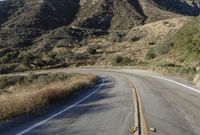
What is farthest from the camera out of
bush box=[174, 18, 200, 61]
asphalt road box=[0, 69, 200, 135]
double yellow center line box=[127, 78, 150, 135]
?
bush box=[174, 18, 200, 61]

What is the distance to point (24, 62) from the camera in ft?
240

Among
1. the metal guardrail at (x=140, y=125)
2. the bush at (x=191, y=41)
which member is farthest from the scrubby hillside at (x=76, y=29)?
the metal guardrail at (x=140, y=125)

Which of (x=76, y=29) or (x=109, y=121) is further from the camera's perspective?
(x=76, y=29)

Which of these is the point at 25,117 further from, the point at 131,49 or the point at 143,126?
the point at 131,49

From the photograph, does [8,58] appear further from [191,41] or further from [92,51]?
[191,41]

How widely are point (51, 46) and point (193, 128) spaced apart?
87944 mm

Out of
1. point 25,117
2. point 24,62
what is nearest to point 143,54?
point 24,62

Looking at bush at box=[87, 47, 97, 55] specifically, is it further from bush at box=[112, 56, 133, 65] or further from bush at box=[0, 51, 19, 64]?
bush at box=[0, 51, 19, 64]

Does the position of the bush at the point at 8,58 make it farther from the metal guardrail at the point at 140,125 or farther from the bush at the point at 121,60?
the metal guardrail at the point at 140,125

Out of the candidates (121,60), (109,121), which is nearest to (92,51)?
(121,60)

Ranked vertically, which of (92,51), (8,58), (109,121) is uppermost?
(92,51)

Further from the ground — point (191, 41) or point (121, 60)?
point (191, 41)

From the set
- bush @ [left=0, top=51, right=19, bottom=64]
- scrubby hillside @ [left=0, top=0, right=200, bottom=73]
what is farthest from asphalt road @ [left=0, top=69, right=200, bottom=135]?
bush @ [left=0, top=51, right=19, bottom=64]

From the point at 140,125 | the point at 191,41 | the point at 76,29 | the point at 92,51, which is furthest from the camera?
the point at 76,29
